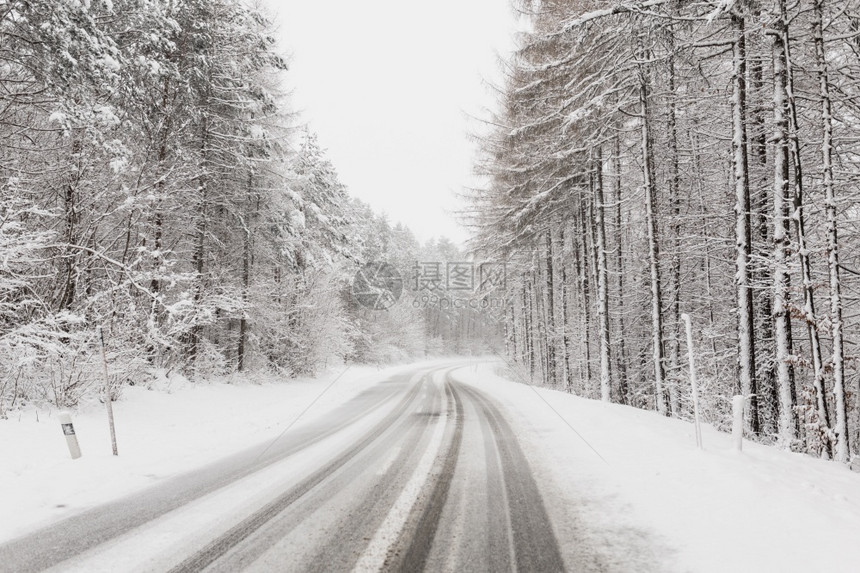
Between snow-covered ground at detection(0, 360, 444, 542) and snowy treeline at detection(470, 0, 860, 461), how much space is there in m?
9.48

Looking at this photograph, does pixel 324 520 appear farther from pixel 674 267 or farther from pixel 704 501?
pixel 674 267

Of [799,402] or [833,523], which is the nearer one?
[833,523]

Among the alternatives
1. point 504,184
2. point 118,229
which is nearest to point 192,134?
point 118,229

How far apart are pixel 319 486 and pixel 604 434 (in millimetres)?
4990

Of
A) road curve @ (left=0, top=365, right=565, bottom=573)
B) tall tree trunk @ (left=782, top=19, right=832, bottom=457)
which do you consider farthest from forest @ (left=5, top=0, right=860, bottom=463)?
road curve @ (left=0, top=365, right=565, bottom=573)

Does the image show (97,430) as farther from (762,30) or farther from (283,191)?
(762,30)

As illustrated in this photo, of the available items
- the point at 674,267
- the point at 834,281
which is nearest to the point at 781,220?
the point at 834,281

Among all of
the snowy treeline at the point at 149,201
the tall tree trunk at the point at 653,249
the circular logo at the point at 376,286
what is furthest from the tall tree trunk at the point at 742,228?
the circular logo at the point at 376,286

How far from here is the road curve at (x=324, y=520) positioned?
9.95 ft

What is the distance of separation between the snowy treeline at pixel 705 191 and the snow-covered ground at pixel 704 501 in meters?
2.27

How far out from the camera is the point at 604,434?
7293 mm

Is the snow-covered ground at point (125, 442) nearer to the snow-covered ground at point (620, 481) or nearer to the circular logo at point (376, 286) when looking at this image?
the snow-covered ground at point (620, 481)

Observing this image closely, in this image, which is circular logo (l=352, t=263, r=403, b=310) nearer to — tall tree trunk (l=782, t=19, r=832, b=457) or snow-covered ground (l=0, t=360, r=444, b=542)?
snow-covered ground (l=0, t=360, r=444, b=542)

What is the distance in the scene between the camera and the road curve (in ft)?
9.95
